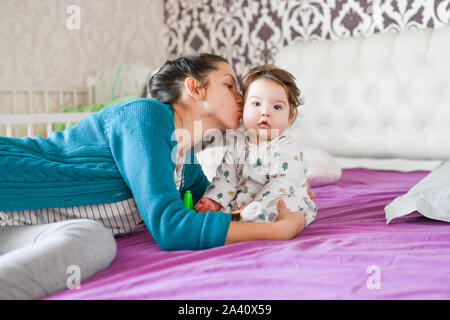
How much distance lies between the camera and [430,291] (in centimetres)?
70

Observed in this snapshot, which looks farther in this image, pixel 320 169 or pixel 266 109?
pixel 320 169

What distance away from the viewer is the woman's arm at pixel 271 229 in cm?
97

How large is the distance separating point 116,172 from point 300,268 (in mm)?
479

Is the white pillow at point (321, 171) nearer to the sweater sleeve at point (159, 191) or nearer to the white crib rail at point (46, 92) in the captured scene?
the sweater sleeve at point (159, 191)

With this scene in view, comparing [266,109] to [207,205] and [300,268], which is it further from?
[300,268]

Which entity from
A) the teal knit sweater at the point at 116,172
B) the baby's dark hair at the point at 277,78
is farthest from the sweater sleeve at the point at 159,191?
the baby's dark hair at the point at 277,78

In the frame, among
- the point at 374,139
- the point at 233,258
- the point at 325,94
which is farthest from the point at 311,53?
the point at 233,258

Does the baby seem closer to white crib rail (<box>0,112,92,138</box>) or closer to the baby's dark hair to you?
the baby's dark hair

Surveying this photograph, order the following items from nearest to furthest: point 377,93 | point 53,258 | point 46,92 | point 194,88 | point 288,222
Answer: point 53,258 < point 288,222 < point 194,88 < point 377,93 < point 46,92

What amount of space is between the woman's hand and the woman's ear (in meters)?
0.34

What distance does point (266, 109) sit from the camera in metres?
1.20

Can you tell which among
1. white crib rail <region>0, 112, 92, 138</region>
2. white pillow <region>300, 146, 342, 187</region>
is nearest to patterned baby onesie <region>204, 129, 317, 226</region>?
white pillow <region>300, 146, 342, 187</region>

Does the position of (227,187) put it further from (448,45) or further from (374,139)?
(448,45)

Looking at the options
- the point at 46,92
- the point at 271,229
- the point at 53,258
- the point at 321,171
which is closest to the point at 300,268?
the point at 271,229
